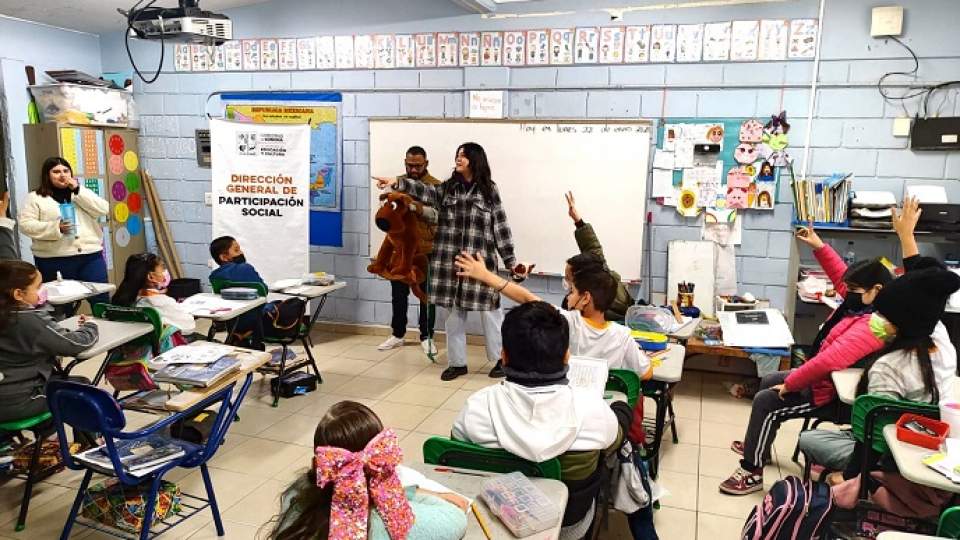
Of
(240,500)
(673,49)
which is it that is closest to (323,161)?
(673,49)

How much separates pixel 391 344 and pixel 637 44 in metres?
2.94

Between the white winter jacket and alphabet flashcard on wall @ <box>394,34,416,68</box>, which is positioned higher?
alphabet flashcard on wall @ <box>394,34,416,68</box>

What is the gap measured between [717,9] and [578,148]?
1303 mm

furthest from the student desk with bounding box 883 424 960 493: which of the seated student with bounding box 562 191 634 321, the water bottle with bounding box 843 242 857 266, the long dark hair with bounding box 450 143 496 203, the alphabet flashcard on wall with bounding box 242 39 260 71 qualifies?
the alphabet flashcard on wall with bounding box 242 39 260 71

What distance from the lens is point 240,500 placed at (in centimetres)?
306

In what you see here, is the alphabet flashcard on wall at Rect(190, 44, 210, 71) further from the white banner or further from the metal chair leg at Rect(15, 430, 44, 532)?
the metal chair leg at Rect(15, 430, 44, 532)

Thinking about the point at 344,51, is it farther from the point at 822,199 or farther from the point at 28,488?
the point at 28,488

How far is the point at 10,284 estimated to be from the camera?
2.75 metres

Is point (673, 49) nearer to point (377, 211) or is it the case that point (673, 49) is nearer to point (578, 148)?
point (578, 148)

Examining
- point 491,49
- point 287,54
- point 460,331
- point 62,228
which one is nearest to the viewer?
point 62,228

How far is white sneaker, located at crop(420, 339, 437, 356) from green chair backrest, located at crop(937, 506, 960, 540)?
3809 millimetres

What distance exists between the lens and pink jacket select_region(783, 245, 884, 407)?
273cm

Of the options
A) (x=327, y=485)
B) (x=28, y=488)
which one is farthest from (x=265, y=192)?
(x=327, y=485)

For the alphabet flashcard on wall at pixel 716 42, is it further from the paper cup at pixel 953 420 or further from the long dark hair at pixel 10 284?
→ the long dark hair at pixel 10 284
